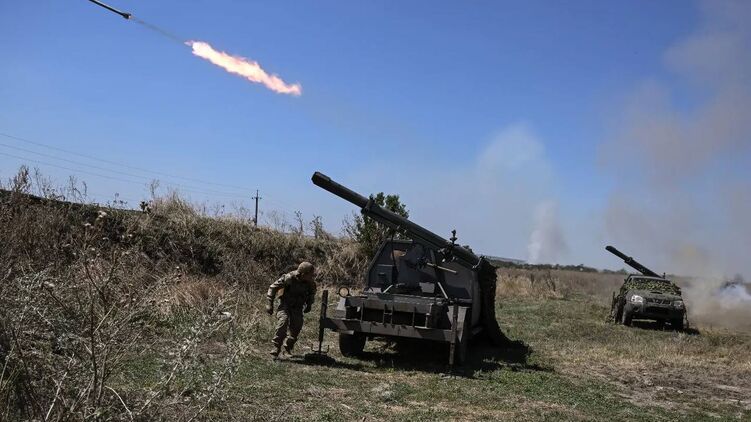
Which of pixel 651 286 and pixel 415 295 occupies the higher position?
pixel 651 286

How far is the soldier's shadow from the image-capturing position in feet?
31.9

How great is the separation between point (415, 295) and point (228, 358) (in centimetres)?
671

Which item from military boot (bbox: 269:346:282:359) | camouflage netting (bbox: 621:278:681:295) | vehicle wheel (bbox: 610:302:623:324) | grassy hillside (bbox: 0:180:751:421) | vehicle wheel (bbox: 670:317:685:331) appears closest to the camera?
grassy hillside (bbox: 0:180:751:421)

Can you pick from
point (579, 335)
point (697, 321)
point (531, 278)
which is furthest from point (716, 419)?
point (531, 278)

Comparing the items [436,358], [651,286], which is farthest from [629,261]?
[436,358]

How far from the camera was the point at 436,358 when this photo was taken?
10.7 m

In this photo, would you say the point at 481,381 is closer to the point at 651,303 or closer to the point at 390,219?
the point at 390,219

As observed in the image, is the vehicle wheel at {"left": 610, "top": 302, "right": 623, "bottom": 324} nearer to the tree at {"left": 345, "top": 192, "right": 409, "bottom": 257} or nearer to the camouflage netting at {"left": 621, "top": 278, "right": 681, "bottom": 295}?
the camouflage netting at {"left": 621, "top": 278, "right": 681, "bottom": 295}

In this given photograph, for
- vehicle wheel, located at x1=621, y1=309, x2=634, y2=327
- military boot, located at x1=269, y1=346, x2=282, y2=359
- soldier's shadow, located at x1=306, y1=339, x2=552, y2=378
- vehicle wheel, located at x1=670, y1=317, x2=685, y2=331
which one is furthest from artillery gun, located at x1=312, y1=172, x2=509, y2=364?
vehicle wheel, located at x1=670, y1=317, x2=685, y2=331

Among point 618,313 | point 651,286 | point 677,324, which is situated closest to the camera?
point 677,324

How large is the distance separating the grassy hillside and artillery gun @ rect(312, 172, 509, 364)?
0.52 metres

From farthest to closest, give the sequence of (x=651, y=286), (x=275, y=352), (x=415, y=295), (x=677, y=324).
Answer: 1. (x=651, y=286)
2. (x=677, y=324)
3. (x=415, y=295)
4. (x=275, y=352)

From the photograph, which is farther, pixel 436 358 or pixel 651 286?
pixel 651 286

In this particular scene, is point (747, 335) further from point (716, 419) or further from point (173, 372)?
point (173, 372)
